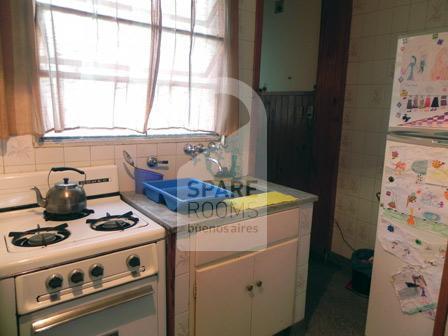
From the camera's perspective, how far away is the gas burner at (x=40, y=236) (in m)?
1.15

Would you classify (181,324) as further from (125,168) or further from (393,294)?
(393,294)

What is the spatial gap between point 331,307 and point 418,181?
1.14m

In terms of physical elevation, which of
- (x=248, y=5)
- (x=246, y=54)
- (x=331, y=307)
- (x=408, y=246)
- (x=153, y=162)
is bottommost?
(x=331, y=307)

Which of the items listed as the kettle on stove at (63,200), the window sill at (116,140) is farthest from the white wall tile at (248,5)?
the kettle on stove at (63,200)

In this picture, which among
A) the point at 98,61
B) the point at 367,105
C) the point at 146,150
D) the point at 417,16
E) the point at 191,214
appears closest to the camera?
the point at 191,214

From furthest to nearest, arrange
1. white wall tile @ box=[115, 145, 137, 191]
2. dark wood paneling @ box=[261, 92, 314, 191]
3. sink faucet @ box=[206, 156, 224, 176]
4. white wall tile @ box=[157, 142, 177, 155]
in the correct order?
dark wood paneling @ box=[261, 92, 314, 191]
sink faucet @ box=[206, 156, 224, 176]
white wall tile @ box=[157, 142, 177, 155]
white wall tile @ box=[115, 145, 137, 191]

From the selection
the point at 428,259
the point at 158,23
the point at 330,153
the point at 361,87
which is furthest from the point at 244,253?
the point at 361,87

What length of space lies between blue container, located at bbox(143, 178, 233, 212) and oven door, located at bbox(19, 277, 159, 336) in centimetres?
33

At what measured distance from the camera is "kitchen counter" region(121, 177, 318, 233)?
4.47 feet

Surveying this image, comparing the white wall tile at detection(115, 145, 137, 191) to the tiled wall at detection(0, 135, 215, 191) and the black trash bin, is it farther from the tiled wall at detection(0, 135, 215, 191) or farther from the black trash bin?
the black trash bin

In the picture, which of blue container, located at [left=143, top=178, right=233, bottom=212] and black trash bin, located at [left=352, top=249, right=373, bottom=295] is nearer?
blue container, located at [left=143, top=178, right=233, bottom=212]

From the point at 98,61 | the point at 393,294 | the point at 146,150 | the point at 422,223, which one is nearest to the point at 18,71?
the point at 98,61

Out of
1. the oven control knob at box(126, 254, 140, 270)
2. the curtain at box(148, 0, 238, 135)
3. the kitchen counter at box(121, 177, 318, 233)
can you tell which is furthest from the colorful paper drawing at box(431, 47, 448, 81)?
the oven control knob at box(126, 254, 140, 270)

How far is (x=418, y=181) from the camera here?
1.63 meters
